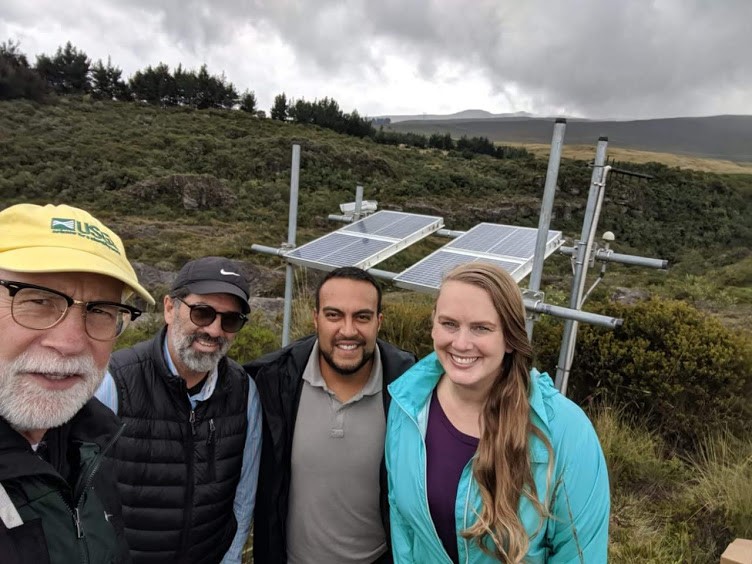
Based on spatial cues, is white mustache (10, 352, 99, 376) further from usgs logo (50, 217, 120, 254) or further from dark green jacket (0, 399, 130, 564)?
usgs logo (50, 217, 120, 254)

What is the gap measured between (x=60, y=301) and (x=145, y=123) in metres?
40.5

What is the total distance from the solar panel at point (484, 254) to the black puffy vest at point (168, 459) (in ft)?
5.59

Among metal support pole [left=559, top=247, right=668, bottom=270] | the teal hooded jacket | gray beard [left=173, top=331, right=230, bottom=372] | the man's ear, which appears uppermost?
metal support pole [left=559, top=247, right=668, bottom=270]

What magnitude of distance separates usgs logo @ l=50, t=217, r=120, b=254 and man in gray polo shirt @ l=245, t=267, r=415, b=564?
1.20 metres

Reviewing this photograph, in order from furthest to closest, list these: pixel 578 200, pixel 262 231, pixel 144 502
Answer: pixel 578 200 → pixel 262 231 → pixel 144 502

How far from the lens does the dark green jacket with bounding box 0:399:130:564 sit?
113cm

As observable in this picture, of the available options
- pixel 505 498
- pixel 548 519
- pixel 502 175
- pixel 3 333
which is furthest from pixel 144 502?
pixel 502 175

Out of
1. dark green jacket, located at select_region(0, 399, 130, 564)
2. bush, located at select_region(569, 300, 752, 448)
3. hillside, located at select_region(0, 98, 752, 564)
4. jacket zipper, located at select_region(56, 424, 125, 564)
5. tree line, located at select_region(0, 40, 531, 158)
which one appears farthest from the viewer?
tree line, located at select_region(0, 40, 531, 158)

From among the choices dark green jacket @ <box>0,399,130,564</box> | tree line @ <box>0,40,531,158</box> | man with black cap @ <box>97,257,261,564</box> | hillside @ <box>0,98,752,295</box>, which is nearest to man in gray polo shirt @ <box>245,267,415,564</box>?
man with black cap @ <box>97,257,261,564</box>

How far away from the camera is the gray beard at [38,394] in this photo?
1.19 meters

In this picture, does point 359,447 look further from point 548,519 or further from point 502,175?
point 502,175

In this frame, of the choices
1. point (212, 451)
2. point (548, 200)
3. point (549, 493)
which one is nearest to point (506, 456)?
point (549, 493)

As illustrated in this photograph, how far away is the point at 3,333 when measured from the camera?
1.21 meters

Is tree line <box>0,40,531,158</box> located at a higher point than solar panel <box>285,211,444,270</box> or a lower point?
higher
